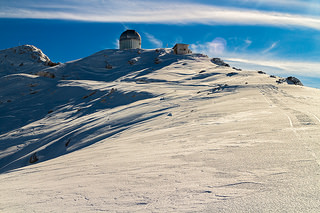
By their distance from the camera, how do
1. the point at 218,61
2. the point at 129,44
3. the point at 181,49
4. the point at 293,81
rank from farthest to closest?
the point at 129,44 < the point at 181,49 < the point at 218,61 < the point at 293,81

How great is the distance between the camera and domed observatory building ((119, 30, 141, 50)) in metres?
46.9

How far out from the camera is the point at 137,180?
10.3ft

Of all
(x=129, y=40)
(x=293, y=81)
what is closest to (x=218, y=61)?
(x=293, y=81)

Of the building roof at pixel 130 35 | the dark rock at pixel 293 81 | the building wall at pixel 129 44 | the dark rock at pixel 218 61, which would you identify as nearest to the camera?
the dark rock at pixel 293 81

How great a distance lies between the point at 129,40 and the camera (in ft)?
154

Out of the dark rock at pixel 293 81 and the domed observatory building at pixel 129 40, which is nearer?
the dark rock at pixel 293 81

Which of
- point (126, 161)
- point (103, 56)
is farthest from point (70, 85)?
point (126, 161)

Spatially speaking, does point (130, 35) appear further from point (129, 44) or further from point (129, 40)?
point (129, 44)

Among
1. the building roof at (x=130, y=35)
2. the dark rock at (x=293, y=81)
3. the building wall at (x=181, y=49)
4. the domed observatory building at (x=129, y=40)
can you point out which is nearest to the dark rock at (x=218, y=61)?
the building wall at (x=181, y=49)

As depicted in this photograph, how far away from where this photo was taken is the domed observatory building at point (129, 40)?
4688cm

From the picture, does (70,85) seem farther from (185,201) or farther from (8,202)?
(185,201)

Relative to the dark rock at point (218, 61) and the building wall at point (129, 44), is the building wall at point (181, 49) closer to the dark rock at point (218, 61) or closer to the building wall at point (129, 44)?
the dark rock at point (218, 61)

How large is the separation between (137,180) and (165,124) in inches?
182

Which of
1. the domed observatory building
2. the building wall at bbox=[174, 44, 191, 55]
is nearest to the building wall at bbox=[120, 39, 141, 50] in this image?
the domed observatory building
